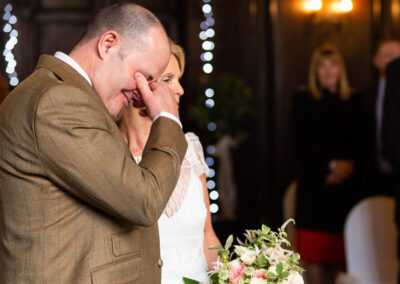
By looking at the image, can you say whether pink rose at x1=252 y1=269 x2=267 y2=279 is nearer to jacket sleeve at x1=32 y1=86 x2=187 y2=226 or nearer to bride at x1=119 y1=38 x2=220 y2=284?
jacket sleeve at x1=32 y1=86 x2=187 y2=226

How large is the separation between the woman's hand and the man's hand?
3147 millimetres

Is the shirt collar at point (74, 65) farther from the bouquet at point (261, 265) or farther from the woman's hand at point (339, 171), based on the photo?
the woman's hand at point (339, 171)

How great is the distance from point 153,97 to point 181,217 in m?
0.69

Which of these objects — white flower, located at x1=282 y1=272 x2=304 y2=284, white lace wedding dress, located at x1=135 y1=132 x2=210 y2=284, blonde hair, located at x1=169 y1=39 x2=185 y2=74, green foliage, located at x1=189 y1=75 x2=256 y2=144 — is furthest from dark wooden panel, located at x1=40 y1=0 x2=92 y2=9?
white flower, located at x1=282 y1=272 x2=304 y2=284

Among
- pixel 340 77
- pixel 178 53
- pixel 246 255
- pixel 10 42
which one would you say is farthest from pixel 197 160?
pixel 10 42

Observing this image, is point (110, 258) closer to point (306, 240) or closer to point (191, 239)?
point (191, 239)

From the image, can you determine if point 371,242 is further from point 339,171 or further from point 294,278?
point 294,278

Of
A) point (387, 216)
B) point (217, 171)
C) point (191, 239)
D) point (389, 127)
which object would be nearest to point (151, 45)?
point (191, 239)

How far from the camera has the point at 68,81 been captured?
1563 millimetres

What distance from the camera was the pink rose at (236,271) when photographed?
1.66 m

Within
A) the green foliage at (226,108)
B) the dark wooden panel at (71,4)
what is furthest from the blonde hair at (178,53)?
the dark wooden panel at (71,4)

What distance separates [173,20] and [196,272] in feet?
19.1

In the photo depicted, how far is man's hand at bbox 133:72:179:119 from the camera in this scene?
1.64 metres

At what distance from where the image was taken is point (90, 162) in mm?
1435
